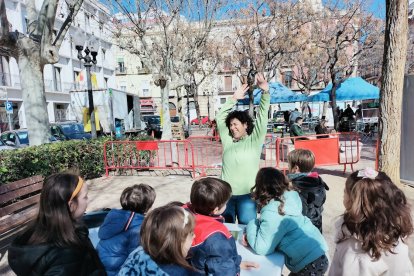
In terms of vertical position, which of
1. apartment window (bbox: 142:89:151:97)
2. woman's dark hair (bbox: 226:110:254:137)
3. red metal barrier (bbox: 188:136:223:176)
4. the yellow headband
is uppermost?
apartment window (bbox: 142:89:151:97)

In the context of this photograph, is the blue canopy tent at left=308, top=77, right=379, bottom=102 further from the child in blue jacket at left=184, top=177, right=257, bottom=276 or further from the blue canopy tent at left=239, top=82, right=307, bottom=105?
the child in blue jacket at left=184, top=177, right=257, bottom=276

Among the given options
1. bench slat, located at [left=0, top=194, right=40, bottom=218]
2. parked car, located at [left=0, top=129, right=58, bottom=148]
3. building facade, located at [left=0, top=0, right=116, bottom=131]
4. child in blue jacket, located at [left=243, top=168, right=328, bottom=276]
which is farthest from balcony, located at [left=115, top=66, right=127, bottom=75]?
child in blue jacket, located at [left=243, top=168, right=328, bottom=276]

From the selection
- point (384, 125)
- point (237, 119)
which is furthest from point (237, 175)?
point (384, 125)

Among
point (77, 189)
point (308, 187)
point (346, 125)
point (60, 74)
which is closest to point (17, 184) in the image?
point (77, 189)

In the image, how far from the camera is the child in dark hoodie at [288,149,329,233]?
284cm

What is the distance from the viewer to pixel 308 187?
284 cm

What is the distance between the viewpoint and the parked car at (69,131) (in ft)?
45.6

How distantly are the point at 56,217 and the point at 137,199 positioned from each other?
2.65ft

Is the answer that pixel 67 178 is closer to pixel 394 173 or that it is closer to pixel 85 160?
pixel 394 173

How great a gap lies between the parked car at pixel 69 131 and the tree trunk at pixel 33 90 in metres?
5.71

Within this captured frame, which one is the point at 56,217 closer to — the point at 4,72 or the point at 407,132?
the point at 407,132

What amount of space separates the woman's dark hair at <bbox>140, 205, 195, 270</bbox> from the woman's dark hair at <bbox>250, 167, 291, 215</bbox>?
35.2 inches

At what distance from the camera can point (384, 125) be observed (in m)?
5.80

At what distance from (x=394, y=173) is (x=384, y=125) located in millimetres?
912
